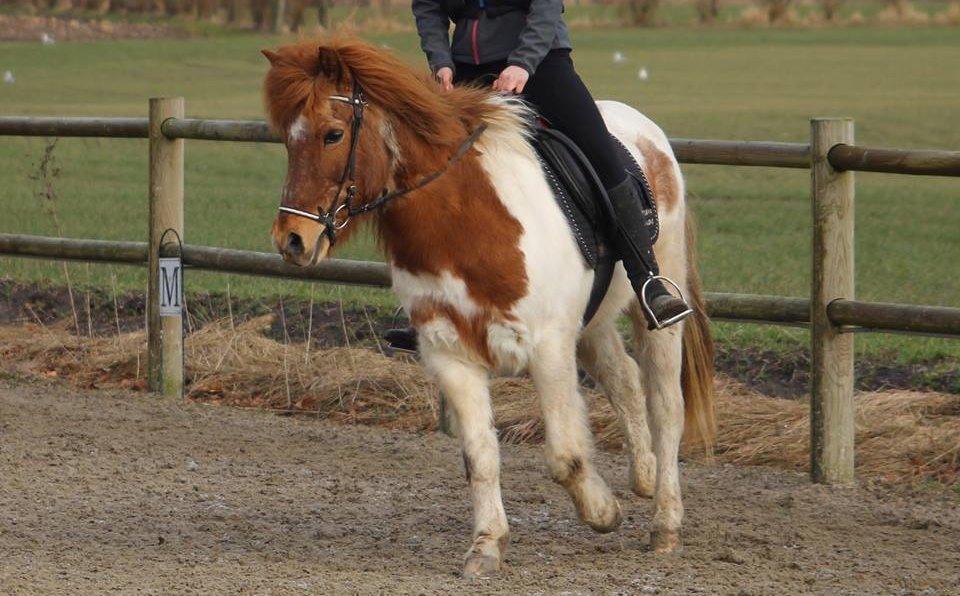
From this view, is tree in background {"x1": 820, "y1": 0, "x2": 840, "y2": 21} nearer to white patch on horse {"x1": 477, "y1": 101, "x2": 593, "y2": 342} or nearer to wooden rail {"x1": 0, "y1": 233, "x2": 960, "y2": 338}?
wooden rail {"x1": 0, "y1": 233, "x2": 960, "y2": 338}

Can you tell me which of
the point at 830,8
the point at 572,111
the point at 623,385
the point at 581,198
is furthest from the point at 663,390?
the point at 830,8

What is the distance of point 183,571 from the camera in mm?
5438

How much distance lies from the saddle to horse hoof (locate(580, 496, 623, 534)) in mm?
745

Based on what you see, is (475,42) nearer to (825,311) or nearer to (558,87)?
(558,87)

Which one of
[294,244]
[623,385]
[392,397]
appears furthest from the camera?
[392,397]

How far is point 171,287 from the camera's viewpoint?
8789 millimetres

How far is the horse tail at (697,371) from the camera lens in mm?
6738

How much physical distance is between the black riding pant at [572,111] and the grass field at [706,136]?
1.73ft

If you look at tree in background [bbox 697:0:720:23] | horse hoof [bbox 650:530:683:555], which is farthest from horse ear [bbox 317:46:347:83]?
tree in background [bbox 697:0:720:23]

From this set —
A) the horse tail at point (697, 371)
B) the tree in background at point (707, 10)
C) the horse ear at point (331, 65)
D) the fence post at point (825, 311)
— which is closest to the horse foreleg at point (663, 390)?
the horse tail at point (697, 371)

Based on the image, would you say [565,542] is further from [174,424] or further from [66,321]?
[66,321]

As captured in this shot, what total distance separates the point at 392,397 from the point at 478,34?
308cm

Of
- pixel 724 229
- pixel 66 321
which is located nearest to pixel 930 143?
pixel 724 229

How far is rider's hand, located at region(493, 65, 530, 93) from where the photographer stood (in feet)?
18.5
